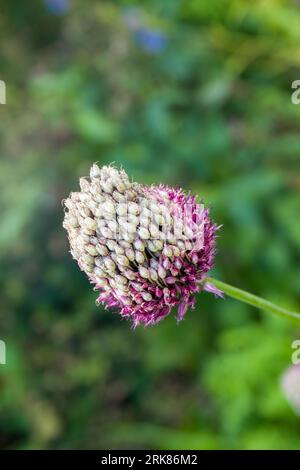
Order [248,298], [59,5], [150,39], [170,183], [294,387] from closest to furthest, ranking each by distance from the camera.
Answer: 1. [248,298]
2. [294,387]
3. [170,183]
4. [150,39]
5. [59,5]

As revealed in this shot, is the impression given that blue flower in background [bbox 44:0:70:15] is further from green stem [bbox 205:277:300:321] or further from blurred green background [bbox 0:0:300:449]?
green stem [bbox 205:277:300:321]

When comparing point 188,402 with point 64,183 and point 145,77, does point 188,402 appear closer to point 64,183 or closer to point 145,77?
point 64,183

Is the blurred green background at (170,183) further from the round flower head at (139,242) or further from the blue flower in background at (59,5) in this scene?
the round flower head at (139,242)

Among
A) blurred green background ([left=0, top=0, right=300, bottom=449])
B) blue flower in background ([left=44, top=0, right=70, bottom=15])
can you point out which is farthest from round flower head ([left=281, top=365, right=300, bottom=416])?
blue flower in background ([left=44, top=0, right=70, bottom=15])

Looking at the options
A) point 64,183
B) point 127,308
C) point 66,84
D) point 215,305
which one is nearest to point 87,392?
point 215,305

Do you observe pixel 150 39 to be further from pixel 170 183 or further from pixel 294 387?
pixel 294 387

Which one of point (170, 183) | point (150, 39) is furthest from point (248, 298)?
point (150, 39)

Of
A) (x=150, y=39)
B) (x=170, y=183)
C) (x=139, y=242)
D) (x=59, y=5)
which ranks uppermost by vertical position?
(x=59, y=5)
